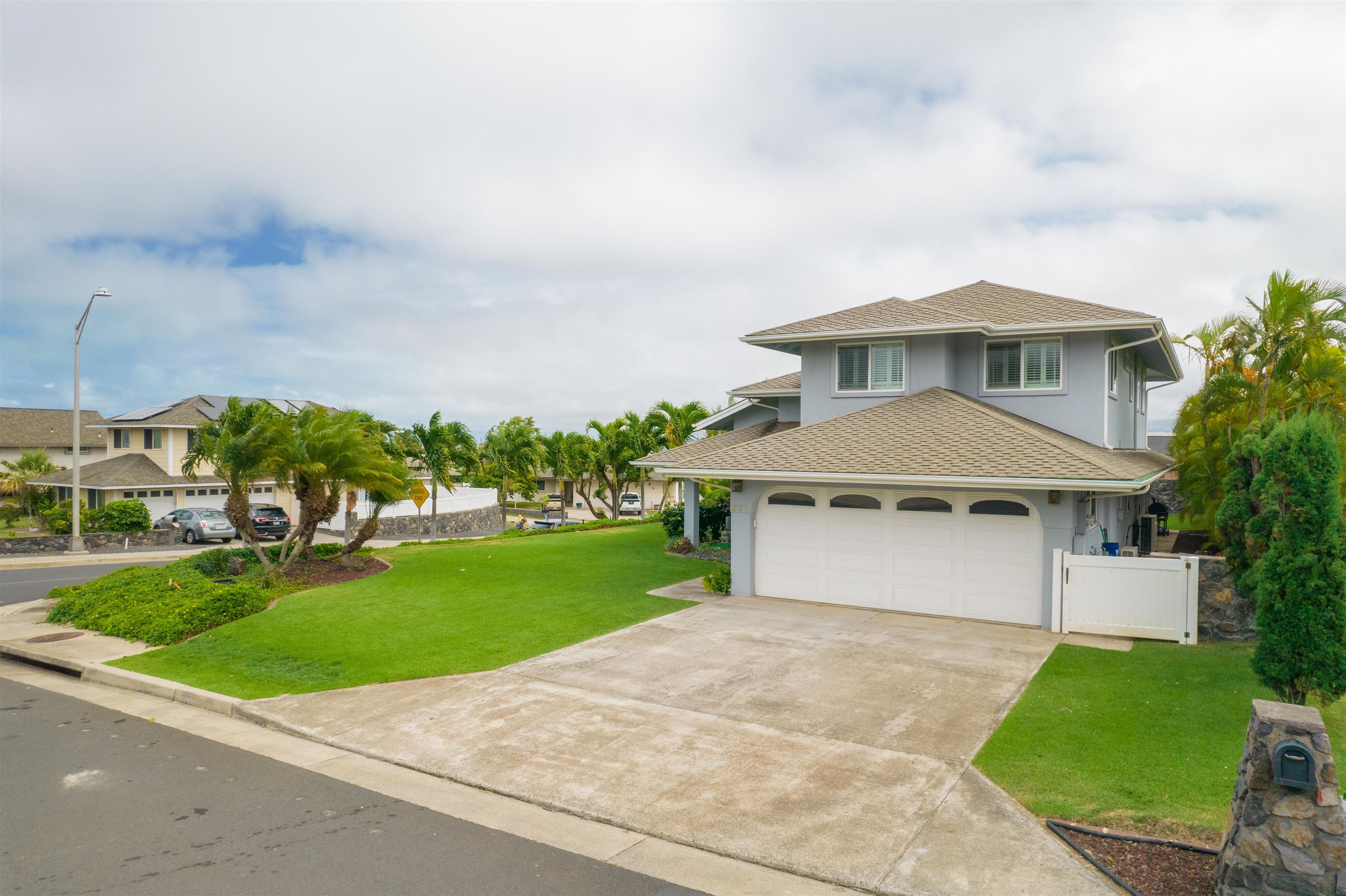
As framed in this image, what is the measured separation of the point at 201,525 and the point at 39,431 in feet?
93.7

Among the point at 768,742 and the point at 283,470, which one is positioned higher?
the point at 283,470

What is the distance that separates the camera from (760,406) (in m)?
25.1

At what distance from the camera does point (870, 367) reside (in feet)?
61.1

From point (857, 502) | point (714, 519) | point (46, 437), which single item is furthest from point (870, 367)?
point (46, 437)

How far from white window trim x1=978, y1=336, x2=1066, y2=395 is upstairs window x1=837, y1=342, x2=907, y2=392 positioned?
1.76m

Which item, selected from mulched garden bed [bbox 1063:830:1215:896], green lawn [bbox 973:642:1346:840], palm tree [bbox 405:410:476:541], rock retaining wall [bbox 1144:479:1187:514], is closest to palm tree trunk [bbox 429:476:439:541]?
palm tree [bbox 405:410:476:541]

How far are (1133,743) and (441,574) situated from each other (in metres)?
16.4

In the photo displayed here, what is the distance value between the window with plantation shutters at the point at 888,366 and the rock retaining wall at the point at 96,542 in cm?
2866

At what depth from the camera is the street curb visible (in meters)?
10.3

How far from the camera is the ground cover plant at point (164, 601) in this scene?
47.2 ft

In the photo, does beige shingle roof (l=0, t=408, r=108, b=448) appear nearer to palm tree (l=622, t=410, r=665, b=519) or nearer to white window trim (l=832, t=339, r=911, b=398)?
palm tree (l=622, t=410, r=665, b=519)

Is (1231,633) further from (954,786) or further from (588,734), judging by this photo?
(588,734)

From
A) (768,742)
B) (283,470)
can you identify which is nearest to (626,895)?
(768,742)

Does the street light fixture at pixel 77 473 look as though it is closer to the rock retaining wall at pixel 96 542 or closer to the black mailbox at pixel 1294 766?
the rock retaining wall at pixel 96 542
